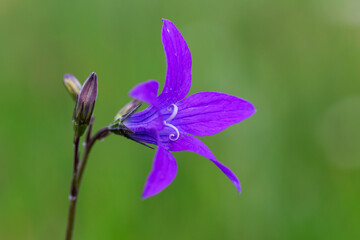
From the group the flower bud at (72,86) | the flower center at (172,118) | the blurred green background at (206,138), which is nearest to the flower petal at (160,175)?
the flower center at (172,118)

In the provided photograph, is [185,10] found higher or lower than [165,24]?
higher

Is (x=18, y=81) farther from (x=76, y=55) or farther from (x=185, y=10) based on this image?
(x=185, y=10)

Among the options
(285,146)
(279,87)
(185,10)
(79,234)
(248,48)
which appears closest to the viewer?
(79,234)

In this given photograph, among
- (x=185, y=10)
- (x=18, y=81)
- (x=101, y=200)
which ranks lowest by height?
(x=101, y=200)

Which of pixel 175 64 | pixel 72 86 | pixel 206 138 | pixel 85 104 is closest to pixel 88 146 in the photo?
pixel 85 104

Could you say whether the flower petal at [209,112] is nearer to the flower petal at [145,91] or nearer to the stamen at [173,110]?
the stamen at [173,110]

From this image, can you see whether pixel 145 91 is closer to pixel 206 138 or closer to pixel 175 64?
pixel 175 64

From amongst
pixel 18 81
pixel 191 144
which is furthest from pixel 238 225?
pixel 18 81

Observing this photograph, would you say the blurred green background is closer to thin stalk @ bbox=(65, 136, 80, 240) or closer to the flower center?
thin stalk @ bbox=(65, 136, 80, 240)
